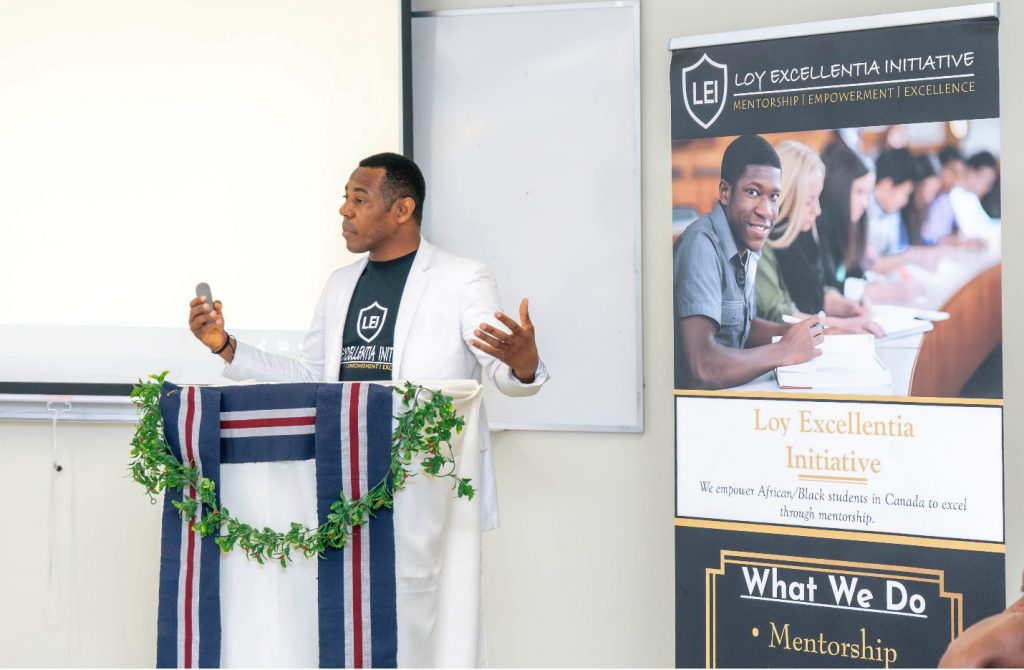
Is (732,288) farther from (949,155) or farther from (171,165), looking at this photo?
(171,165)

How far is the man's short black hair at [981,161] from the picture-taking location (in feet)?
7.97

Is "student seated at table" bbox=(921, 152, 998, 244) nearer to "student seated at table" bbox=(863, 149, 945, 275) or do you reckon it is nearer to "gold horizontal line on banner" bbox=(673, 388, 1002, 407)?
"student seated at table" bbox=(863, 149, 945, 275)

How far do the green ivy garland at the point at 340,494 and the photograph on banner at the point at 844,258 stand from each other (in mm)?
949

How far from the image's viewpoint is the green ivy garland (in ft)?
6.27

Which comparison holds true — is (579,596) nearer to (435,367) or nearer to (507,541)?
(507,541)

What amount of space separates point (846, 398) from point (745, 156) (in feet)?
2.26

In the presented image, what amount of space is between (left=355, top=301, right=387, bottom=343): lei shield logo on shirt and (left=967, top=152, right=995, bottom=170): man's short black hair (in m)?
1.49

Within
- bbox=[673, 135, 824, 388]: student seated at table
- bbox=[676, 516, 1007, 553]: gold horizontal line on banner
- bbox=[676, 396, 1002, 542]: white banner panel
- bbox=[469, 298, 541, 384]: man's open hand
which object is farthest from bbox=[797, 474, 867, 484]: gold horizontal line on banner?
bbox=[469, 298, 541, 384]: man's open hand

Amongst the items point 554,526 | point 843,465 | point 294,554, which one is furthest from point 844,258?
point 294,554

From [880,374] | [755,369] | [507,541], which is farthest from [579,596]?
[880,374]

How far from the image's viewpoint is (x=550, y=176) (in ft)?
10.0

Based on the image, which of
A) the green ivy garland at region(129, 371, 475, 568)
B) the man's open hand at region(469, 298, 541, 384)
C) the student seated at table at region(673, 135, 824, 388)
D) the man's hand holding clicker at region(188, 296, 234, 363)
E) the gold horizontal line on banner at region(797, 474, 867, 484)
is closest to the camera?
the green ivy garland at region(129, 371, 475, 568)

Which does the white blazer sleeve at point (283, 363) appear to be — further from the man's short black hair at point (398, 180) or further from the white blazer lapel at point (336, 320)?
the man's short black hair at point (398, 180)

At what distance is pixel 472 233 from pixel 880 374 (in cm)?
129
